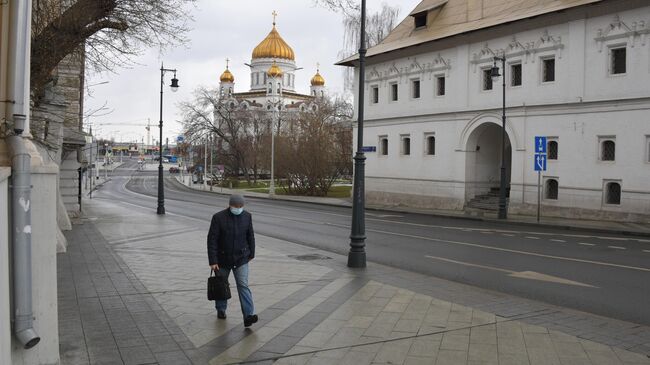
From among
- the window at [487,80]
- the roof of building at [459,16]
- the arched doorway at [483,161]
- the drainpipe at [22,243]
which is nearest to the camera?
the drainpipe at [22,243]

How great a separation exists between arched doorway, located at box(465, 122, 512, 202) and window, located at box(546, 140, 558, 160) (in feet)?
13.3

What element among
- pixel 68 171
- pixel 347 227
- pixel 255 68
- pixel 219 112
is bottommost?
pixel 347 227

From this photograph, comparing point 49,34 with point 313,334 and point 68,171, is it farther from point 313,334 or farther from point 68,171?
point 68,171

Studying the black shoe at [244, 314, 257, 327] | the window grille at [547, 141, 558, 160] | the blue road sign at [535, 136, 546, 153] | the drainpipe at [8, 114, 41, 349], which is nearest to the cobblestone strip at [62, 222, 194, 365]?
the black shoe at [244, 314, 257, 327]

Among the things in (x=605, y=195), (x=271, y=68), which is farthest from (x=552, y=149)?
(x=271, y=68)

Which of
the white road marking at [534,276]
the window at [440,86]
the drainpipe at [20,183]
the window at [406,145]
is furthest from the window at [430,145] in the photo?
the drainpipe at [20,183]

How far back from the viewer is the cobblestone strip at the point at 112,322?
639 centimetres

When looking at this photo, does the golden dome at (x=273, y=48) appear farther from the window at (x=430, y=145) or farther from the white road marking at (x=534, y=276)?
the white road marking at (x=534, y=276)

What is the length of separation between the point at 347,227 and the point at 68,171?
13961 mm

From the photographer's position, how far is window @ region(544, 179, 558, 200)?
28.3 metres

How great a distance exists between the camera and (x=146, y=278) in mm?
10922

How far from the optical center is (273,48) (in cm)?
11144

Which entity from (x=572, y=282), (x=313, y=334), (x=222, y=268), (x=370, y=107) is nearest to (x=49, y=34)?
(x=222, y=268)

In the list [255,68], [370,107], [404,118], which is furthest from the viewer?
[255,68]
